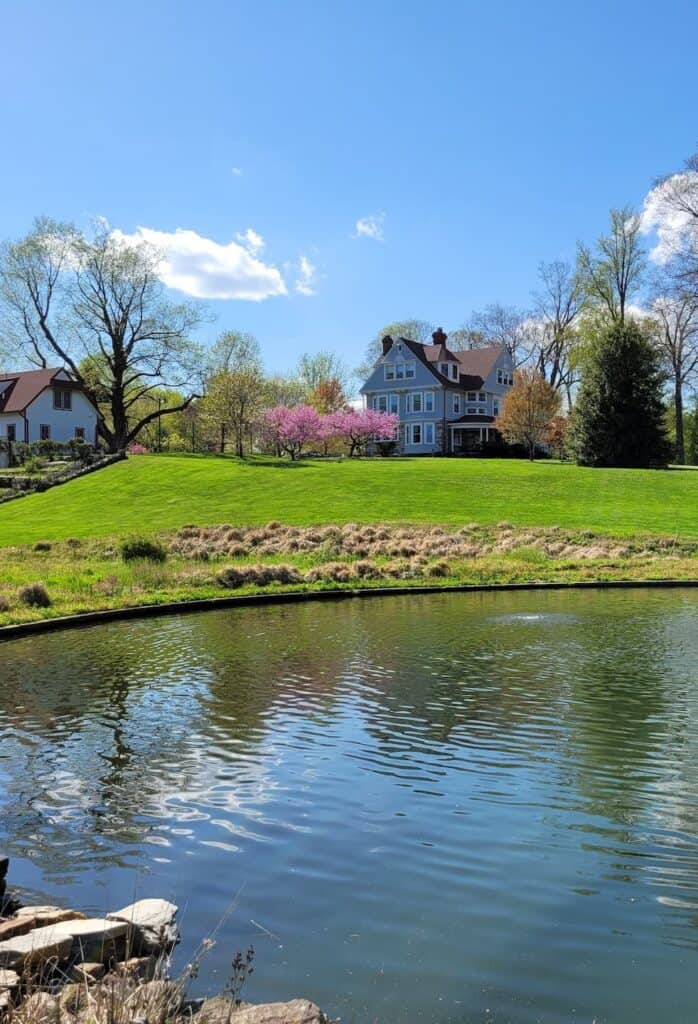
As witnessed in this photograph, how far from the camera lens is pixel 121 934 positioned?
13.6 ft

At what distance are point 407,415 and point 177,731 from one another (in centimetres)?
6536

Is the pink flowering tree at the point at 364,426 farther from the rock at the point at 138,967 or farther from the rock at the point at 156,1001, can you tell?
the rock at the point at 156,1001

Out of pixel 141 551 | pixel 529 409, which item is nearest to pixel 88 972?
pixel 141 551

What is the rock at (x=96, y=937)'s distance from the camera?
4043 mm

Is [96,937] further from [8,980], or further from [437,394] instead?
[437,394]

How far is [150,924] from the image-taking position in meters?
4.27

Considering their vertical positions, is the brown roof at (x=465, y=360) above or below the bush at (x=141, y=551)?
above

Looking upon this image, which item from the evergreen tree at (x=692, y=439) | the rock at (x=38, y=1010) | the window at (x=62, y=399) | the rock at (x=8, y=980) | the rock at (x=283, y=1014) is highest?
the window at (x=62, y=399)

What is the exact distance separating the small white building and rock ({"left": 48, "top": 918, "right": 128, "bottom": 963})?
6181 centimetres

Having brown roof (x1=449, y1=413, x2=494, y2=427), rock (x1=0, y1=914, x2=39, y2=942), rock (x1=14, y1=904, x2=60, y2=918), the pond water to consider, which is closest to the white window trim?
brown roof (x1=449, y1=413, x2=494, y2=427)

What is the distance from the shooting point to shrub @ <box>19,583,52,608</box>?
57.4 feet

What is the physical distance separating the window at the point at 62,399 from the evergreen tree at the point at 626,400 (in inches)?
1558

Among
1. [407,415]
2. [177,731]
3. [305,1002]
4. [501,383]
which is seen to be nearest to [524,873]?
[305,1002]

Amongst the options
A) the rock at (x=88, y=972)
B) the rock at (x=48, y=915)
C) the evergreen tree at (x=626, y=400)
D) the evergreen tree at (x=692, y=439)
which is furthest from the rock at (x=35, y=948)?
the evergreen tree at (x=692, y=439)
